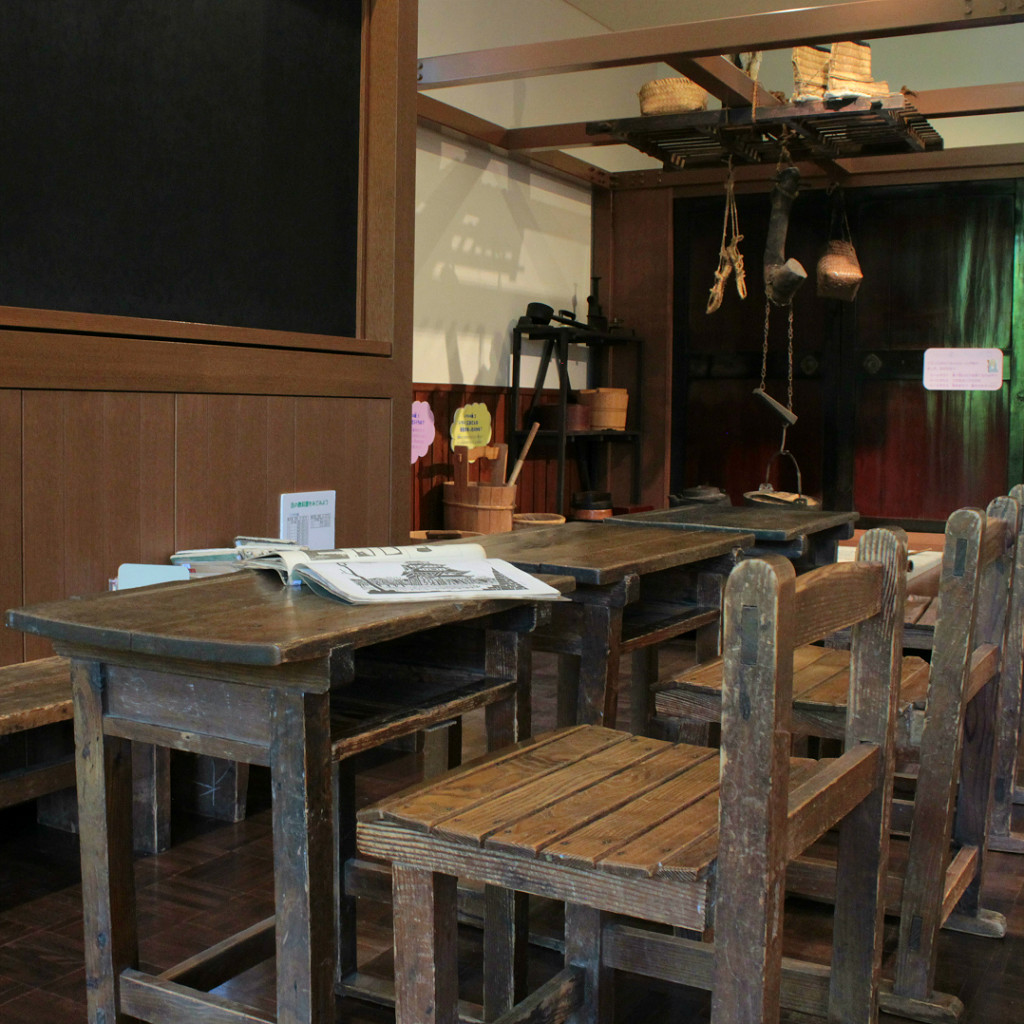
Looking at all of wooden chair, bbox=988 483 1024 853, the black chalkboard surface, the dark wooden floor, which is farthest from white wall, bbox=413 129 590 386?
wooden chair, bbox=988 483 1024 853

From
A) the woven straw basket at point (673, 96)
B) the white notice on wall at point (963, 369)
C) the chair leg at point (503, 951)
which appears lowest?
the chair leg at point (503, 951)

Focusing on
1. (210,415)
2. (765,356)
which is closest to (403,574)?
(210,415)

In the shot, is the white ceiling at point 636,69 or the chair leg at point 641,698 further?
the white ceiling at point 636,69

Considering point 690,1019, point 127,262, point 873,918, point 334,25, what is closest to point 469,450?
point 334,25

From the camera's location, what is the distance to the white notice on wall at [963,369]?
23.0ft

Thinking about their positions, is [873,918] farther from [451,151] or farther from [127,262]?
[451,151]

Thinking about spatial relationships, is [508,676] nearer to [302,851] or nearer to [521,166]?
[302,851]

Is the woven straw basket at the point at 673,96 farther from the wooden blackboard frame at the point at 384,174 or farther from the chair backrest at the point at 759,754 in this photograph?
the chair backrest at the point at 759,754

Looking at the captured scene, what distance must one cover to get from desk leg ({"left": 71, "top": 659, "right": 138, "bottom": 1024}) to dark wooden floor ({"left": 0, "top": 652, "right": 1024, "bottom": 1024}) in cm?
45

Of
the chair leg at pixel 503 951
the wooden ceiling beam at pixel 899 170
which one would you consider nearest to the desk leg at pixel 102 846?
the chair leg at pixel 503 951

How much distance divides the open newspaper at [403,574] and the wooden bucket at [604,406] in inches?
191

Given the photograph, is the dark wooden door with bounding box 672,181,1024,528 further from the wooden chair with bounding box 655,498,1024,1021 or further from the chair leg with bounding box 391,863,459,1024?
the chair leg with bounding box 391,863,459,1024

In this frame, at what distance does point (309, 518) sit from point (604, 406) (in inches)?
138

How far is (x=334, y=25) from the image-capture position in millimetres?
3754
